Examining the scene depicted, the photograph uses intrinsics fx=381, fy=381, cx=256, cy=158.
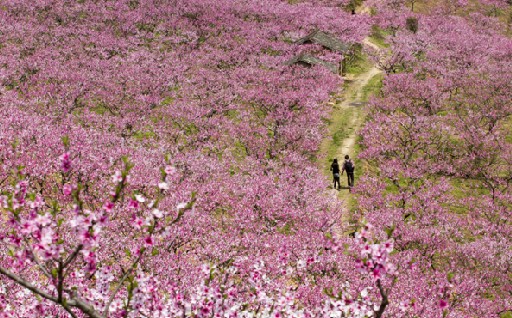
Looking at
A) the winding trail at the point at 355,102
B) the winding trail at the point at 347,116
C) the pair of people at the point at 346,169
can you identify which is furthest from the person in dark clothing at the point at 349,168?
the winding trail at the point at 355,102

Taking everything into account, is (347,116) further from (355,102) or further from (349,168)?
(349,168)

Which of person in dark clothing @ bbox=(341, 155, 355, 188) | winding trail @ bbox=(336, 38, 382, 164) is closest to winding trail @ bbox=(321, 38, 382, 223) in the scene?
winding trail @ bbox=(336, 38, 382, 164)

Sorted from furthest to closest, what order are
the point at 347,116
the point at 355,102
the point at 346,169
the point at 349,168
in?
the point at 355,102
the point at 347,116
the point at 346,169
the point at 349,168

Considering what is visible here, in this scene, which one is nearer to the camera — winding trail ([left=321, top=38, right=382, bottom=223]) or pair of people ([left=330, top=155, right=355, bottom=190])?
pair of people ([left=330, top=155, right=355, bottom=190])

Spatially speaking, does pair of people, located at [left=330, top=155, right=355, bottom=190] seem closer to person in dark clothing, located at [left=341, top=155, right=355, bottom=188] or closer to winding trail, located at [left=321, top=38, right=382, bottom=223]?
person in dark clothing, located at [left=341, top=155, right=355, bottom=188]

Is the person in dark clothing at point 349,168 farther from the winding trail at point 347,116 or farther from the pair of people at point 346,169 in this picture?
the winding trail at point 347,116

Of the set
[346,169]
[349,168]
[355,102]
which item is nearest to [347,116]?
[355,102]

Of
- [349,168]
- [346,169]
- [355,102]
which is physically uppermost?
[349,168]

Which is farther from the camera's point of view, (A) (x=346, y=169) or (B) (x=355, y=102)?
(B) (x=355, y=102)

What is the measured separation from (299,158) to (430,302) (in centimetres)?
1674

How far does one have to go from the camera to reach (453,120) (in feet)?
130

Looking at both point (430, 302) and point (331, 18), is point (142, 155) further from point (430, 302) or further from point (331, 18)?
point (331, 18)

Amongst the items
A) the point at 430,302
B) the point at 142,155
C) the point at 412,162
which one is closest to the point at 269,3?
Answer: the point at 412,162

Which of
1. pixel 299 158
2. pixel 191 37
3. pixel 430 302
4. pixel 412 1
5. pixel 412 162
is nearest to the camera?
pixel 430 302
